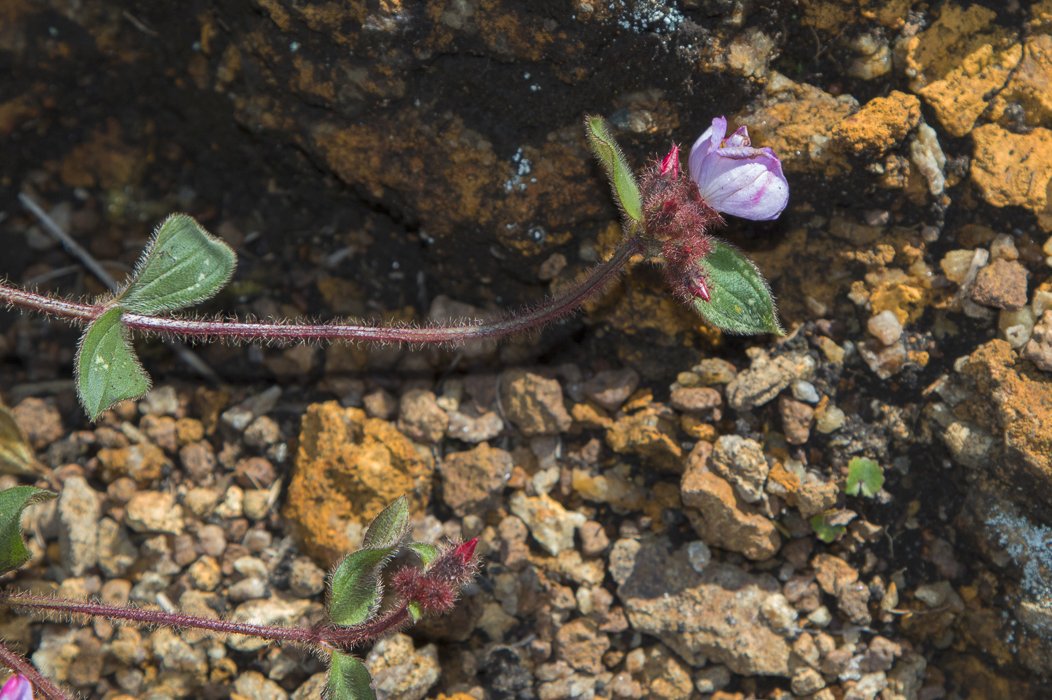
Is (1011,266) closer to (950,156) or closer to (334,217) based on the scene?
(950,156)

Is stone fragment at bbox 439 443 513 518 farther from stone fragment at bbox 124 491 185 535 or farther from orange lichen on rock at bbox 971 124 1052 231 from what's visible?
orange lichen on rock at bbox 971 124 1052 231

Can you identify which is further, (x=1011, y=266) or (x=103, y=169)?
(x=103, y=169)

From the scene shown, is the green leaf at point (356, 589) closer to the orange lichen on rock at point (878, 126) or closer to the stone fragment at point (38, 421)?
the stone fragment at point (38, 421)

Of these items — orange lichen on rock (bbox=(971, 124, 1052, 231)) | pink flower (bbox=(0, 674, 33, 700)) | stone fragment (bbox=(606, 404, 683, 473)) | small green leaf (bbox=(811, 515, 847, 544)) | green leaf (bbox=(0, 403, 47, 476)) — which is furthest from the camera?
green leaf (bbox=(0, 403, 47, 476))

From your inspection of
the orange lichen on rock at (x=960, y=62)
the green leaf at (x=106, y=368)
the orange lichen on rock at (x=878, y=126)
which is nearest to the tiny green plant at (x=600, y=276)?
the green leaf at (x=106, y=368)

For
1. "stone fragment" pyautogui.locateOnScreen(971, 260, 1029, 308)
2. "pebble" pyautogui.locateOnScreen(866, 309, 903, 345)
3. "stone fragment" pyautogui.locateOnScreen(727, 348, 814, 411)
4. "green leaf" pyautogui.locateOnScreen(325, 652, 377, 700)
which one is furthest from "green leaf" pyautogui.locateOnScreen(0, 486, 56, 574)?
"stone fragment" pyautogui.locateOnScreen(971, 260, 1029, 308)

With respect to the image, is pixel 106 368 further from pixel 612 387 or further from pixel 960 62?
pixel 960 62

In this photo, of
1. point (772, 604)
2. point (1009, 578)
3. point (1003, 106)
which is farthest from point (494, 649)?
point (1003, 106)

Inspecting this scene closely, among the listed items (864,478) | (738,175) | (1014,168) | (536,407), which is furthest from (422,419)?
(1014,168)
